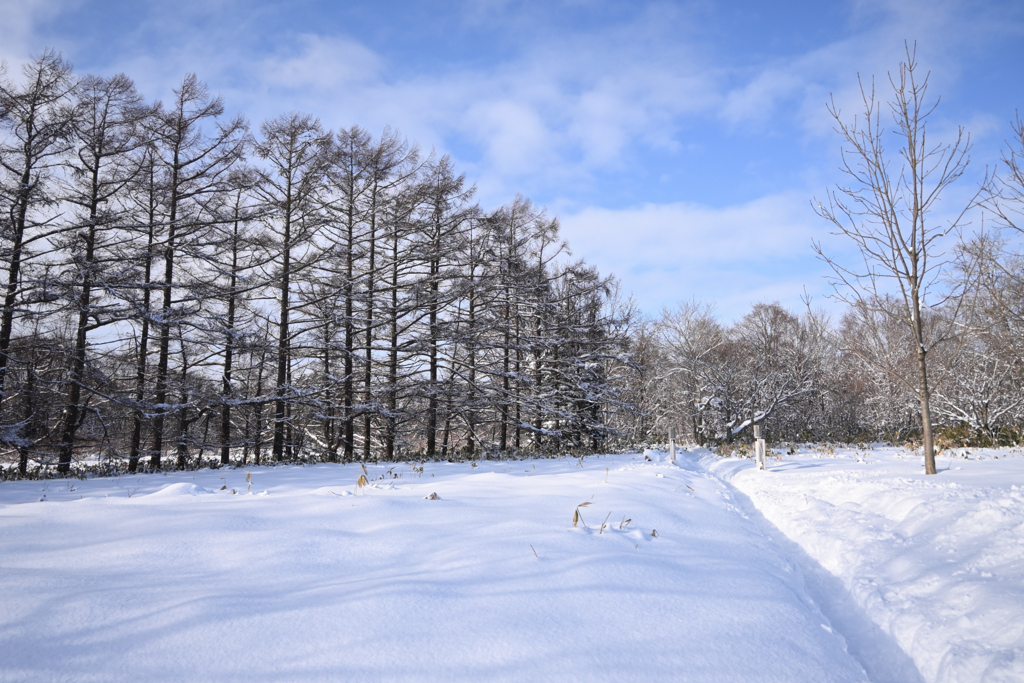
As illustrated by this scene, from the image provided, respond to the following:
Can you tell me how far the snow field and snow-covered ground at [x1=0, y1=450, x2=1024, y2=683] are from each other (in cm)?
1

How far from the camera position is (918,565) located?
3723 mm

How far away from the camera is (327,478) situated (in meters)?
6.63

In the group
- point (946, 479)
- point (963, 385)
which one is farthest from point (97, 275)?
point (963, 385)

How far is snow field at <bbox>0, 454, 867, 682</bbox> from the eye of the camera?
1.90 meters

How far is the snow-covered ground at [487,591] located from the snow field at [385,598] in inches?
0.5

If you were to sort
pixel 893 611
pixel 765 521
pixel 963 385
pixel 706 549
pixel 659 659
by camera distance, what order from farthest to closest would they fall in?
pixel 963 385 → pixel 765 521 → pixel 706 549 → pixel 893 611 → pixel 659 659

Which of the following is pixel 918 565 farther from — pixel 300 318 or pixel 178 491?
pixel 300 318

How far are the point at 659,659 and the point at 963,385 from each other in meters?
18.6

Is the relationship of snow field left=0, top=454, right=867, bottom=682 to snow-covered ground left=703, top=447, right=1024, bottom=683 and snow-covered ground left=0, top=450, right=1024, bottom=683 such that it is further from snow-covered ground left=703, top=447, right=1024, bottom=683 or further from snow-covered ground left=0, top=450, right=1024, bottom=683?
snow-covered ground left=703, top=447, right=1024, bottom=683

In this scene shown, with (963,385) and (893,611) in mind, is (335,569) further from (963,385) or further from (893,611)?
(963,385)

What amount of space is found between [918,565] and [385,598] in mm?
3879

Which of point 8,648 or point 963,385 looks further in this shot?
point 963,385

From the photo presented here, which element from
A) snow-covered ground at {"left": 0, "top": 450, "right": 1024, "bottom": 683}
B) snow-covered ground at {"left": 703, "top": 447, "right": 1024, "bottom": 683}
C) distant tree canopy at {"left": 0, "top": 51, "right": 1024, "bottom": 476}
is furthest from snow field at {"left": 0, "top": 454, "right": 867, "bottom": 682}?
distant tree canopy at {"left": 0, "top": 51, "right": 1024, "bottom": 476}

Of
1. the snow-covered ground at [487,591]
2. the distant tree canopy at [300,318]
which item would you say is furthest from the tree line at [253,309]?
the snow-covered ground at [487,591]
